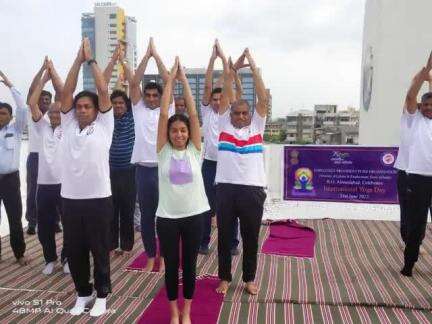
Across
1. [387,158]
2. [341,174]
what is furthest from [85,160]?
[387,158]

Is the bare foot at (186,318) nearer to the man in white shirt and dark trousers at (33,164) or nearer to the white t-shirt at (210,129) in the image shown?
the white t-shirt at (210,129)

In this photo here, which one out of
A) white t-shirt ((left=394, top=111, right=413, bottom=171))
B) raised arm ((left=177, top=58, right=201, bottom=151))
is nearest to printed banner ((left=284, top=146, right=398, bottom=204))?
white t-shirt ((left=394, top=111, right=413, bottom=171))

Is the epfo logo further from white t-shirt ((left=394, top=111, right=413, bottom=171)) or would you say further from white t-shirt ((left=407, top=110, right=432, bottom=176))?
white t-shirt ((left=407, top=110, right=432, bottom=176))

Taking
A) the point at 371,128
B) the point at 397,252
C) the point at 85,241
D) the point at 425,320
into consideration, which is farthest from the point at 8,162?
the point at 371,128

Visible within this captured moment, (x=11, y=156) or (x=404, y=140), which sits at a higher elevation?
(x=404, y=140)

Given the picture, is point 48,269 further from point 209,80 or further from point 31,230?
point 209,80

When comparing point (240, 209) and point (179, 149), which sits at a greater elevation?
point (179, 149)

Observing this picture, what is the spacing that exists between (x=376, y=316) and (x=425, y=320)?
1.06ft

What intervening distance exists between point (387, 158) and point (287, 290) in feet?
11.7

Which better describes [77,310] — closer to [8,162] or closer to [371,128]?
[8,162]

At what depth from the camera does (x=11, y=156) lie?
4.17 m

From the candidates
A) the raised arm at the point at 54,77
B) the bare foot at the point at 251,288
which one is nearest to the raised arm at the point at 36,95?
the raised arm at the point at 54,77

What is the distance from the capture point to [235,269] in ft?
13.8

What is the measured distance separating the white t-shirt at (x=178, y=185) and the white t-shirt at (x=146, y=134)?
1120 mm
